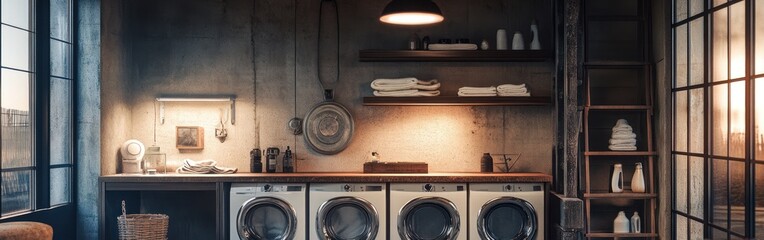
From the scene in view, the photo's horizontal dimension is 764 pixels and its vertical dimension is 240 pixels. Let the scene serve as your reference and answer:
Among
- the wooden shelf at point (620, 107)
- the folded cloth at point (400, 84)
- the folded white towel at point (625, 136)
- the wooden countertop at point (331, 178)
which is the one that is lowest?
the wooden countertop at point (331, 178)

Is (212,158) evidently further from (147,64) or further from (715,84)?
(715,84)

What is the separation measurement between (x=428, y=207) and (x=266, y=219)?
1.44 m

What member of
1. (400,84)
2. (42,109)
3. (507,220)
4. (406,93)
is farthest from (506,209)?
(42,109)

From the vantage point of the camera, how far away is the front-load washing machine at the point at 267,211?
6520 millimetres

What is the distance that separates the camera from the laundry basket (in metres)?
6.34

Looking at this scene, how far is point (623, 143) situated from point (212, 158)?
12.6ft

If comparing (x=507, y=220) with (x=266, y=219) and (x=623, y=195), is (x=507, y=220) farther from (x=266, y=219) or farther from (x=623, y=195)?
(x=266, y=219)

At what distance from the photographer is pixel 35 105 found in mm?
5965

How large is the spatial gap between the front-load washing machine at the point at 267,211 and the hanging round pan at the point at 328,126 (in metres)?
0.69

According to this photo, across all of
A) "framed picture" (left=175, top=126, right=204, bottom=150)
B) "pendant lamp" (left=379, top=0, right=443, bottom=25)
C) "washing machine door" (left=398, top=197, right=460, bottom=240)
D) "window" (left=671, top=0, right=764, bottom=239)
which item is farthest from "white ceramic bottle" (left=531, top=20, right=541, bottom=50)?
"framed picture" (left=175, top=126, right=204, bottom=150)

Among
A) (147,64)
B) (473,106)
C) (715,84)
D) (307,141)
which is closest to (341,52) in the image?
(307,141)

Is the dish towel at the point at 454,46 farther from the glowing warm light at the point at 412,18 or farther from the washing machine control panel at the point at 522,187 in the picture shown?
the washing machine control panel at the point at 522,187

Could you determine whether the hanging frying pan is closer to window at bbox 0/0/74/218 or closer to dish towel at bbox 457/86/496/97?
dish towel at bbox 457/86/496/97

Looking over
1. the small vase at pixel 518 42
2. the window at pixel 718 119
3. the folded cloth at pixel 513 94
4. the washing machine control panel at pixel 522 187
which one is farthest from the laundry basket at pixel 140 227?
the window at pixel 718 119
